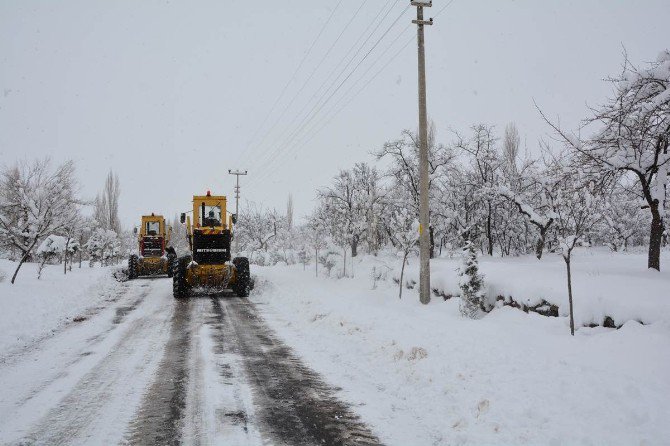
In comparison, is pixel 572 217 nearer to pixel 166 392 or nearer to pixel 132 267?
pixel 166 392

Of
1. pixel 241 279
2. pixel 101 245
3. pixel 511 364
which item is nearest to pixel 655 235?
pixel 511 364

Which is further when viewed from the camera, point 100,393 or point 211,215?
point 211,215

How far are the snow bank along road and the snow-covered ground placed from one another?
0.54 metres

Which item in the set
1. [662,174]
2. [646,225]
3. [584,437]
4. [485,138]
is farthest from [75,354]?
[646,225]

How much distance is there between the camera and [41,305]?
1117 centimetres

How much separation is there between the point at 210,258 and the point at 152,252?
1011 centimetres

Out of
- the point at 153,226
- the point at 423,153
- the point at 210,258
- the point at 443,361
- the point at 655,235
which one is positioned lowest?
the point at 443,361

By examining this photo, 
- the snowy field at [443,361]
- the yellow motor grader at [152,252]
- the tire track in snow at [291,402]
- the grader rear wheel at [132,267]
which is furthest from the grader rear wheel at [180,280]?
the grader rear wheel at [132,267]

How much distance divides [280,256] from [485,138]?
2290cm

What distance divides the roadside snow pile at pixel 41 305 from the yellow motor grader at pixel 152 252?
4895mm

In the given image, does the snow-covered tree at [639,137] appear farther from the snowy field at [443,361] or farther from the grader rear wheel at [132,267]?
the grader rear wheel at [132,267]

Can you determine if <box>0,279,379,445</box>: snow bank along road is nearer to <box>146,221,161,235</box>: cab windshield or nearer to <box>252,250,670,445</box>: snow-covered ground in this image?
<box>252,250,670,445</box>: snow-covered ground

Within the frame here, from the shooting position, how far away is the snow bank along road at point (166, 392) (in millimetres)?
4219

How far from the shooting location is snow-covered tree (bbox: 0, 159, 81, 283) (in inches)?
653
